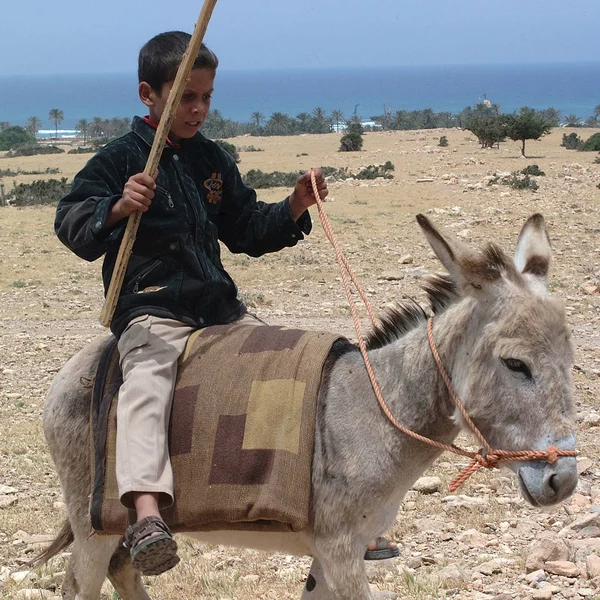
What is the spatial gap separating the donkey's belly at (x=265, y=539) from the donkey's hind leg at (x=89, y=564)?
17.2 inches

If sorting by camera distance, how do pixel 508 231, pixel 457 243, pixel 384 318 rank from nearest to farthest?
pixel 457 243
pixel 384 318
pixel 508 231

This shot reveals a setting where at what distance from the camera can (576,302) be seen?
11688 mm

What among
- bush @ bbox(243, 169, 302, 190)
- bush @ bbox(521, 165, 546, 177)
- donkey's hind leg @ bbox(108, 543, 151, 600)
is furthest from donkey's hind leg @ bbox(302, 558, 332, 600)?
bush @ bbox(243, 169, 302, 190)

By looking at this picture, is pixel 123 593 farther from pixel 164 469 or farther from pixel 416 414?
pixel 416 414

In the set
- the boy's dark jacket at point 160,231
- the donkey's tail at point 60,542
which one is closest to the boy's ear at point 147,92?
the boy's dark jacket at point 160,231

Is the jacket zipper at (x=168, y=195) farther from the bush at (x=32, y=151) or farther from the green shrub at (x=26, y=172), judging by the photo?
the bush at (x=32, y=151)

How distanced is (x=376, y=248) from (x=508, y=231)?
2.85 metres

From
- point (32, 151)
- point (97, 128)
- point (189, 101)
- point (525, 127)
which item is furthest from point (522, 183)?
point (97, 128)

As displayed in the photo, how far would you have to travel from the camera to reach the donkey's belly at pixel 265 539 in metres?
3.54

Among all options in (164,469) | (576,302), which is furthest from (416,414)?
(576,302)

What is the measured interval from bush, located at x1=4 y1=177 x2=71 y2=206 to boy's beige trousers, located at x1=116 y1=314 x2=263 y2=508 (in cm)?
2168

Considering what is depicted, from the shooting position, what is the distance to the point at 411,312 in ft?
11.7

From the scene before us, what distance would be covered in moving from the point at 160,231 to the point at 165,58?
75 centimetres

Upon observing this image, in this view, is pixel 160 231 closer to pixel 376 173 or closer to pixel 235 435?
pixel 235 435
